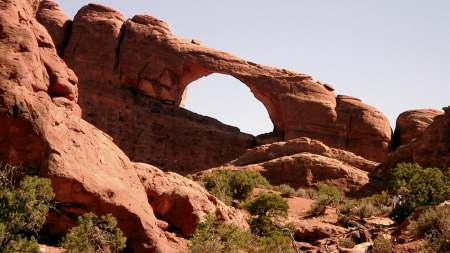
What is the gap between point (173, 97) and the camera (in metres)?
40.6

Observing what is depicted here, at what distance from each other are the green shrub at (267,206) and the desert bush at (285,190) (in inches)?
231

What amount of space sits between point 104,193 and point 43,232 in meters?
1.47

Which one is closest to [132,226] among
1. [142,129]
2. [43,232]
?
[43,232]

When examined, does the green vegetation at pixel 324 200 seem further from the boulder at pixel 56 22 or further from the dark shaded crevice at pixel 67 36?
the boulder at pixel 56 22

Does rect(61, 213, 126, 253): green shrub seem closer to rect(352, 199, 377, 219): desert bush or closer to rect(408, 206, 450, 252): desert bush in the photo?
rect(408, 206, 450, 252): desert bush

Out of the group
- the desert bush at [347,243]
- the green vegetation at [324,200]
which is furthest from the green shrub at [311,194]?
the desert bush at [347,243]

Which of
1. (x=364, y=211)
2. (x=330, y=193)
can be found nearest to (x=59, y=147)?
(x=364, y=211)

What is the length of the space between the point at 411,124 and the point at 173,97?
17498mm

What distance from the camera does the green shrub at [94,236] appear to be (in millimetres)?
10766

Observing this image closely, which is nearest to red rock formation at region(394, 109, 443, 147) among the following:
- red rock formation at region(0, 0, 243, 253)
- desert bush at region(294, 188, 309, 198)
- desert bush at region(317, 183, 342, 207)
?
desert bush at region(317, 183, 342, 207)

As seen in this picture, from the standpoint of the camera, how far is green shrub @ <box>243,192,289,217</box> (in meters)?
19.9

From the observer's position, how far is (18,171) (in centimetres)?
1138

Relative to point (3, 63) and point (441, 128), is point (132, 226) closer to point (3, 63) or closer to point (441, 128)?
point (3, 63)

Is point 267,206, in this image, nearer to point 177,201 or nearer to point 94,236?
point 177,201
